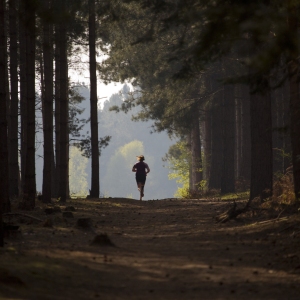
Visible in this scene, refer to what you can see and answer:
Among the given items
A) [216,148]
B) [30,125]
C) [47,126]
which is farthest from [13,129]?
[216,148]

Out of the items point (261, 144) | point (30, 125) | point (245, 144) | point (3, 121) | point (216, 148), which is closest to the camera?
point (3, 121)

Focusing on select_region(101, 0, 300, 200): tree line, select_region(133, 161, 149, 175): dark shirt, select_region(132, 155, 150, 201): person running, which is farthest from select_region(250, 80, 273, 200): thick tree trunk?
select_region(133, 161, 149, 175): dark shirt

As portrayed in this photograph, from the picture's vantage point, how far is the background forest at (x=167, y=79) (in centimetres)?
804

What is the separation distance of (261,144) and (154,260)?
9.40 metres

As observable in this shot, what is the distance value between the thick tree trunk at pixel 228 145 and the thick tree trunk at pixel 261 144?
1229cm

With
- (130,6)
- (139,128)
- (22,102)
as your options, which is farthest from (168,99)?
(139,128)

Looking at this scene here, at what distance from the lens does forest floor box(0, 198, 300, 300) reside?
7.06 metres

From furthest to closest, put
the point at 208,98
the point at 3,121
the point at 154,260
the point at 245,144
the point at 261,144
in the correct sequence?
the point at 208,98 < the point at 245,144 < the point at 261,144 < the point at 3,121 < the point at 154,260

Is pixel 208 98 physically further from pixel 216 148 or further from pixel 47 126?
pixel 47 126

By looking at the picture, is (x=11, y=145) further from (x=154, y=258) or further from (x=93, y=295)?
(x=93, y=295)

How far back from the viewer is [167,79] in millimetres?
36500

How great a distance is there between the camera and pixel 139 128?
196 metres

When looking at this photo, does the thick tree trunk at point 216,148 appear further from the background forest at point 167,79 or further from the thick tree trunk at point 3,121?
the thick tree trunk at point 3,121

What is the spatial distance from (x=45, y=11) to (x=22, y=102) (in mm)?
18038
